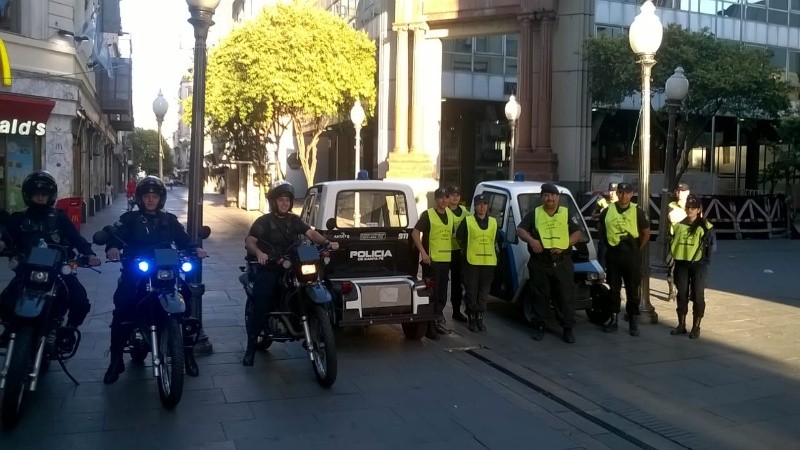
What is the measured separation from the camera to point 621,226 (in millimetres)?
9727

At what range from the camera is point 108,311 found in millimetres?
10898

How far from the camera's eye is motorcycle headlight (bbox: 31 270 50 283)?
601 centimetres

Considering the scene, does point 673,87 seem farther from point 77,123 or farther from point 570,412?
point 77,123

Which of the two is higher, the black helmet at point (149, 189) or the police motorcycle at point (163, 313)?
the black helmet at point (149, 189)

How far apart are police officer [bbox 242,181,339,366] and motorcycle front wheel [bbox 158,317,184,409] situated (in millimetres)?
1314

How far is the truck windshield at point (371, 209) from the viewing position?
9391 mm

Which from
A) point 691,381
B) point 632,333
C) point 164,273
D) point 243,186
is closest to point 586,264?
point 632,333

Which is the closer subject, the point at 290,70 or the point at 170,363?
the point at 170,363

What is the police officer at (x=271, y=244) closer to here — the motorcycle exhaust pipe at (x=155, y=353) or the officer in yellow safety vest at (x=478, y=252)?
the motorcycle exhaust pipe at (x=155, y=353)

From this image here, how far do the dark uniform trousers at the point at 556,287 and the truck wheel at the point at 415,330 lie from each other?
4.58 feet

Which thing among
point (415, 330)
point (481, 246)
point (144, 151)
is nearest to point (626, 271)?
point (481, 246)

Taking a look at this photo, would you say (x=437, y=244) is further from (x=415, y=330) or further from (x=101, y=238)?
(x=101, y=238)

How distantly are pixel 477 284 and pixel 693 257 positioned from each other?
102 inches

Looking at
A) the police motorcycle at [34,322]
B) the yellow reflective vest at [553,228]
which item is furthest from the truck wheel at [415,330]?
the police motorcycle at [34,322]
